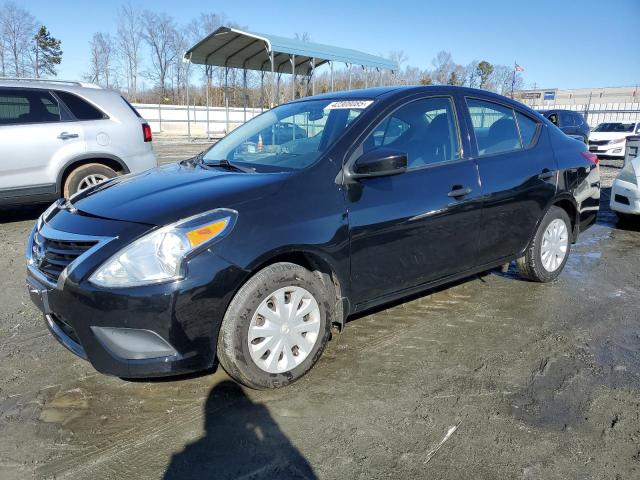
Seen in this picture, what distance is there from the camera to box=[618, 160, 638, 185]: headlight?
671 centimetres

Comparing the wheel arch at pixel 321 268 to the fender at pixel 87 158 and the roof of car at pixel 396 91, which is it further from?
the fender at pixel 87 158

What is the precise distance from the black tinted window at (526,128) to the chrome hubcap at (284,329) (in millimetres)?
2556

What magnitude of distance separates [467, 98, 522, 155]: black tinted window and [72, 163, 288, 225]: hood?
1.78 meters

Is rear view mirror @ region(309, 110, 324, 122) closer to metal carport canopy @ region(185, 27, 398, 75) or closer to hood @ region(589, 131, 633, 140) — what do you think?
metal carport canopy @ region(185, 27, 398, 75)

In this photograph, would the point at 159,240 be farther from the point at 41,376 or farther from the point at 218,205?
the point at 41,376

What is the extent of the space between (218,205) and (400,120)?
1494 millimetres

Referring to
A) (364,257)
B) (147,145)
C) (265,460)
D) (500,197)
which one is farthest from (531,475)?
(147,145)

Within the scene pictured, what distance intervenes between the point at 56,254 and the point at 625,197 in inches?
273

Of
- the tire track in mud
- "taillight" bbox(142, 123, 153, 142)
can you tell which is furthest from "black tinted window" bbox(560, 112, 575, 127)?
the tire track in mud

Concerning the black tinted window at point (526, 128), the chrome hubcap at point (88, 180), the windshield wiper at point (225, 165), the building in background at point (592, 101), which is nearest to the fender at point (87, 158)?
the chrome hubcap at point (88, 180)

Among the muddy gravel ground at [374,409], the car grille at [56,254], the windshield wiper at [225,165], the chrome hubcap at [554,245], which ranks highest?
the windshield wiper at [225,165]

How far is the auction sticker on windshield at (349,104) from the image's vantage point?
11.1 feet

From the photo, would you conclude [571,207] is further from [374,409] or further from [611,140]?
[611,140]

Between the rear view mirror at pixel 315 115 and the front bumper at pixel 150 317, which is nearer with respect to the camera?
the front bumper at pixel 150 317
